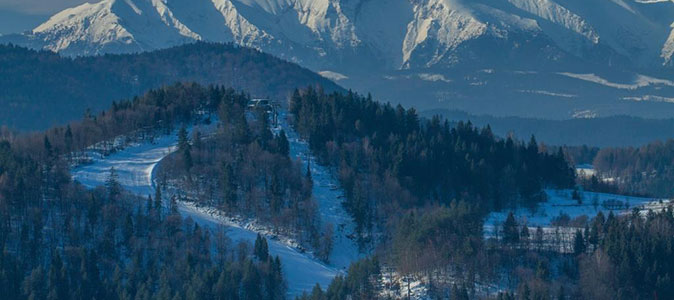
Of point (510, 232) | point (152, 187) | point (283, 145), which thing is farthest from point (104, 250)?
point (510, 232)

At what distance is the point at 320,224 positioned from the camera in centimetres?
13925

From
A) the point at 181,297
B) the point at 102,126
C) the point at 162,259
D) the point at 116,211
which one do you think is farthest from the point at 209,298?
the point at 102,126

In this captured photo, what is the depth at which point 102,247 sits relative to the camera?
125 meters

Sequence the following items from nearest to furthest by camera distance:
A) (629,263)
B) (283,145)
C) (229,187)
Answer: (629,263) < (229,187) < (283,145)

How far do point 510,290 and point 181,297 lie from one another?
26.5 m

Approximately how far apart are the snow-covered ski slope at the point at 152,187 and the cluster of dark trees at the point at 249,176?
7.36 feet

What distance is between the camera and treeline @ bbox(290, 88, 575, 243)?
148 metres

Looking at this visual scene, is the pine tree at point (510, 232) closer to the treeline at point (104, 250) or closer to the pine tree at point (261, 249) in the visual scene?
the pine tree at point (261, 249)

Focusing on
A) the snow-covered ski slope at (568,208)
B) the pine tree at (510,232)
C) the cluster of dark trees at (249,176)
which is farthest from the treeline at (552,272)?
the cluster of dark trees at (249,176)

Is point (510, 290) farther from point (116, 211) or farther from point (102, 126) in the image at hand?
point (102, 126)

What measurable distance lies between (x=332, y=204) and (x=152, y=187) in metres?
17.5

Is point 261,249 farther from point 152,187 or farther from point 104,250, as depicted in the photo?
point 152,187

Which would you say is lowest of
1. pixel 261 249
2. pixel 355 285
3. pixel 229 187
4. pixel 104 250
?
pixel 355 285

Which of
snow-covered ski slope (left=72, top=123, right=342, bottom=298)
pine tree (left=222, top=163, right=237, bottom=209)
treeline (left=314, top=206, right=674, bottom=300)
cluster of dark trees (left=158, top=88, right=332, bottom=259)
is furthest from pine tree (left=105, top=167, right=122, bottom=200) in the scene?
treeline (left=314, top=206, right=674, bottom=300)
